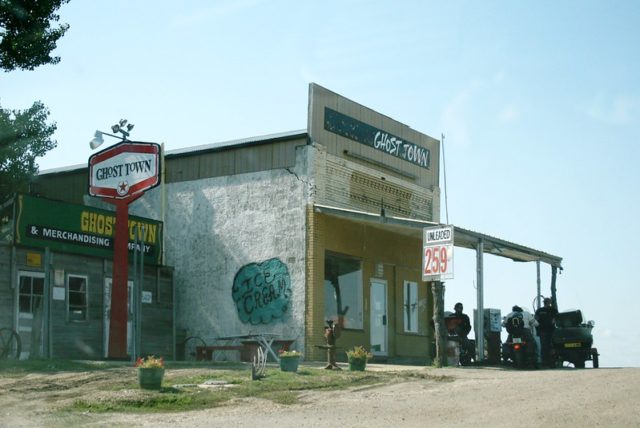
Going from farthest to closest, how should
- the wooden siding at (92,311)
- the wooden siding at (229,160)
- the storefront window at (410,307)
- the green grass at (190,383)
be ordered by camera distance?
the storefront window at (410,307) < the wooden siding at (229,160) < the wooden siding at (92,311) < the green grass at (190,383)

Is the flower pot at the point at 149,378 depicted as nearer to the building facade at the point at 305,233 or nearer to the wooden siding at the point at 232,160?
the building facade at the point at 305,233

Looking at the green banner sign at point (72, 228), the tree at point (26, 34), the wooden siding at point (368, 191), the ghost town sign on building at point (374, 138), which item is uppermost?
the tree at point (26, 34)

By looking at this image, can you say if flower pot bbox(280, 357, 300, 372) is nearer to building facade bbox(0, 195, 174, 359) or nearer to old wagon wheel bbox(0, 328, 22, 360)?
building facade bbox(0, 195, 174, 359)

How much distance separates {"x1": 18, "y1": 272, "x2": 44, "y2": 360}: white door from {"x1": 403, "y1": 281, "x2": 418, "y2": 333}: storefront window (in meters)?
11.1

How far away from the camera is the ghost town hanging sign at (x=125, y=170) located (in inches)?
964

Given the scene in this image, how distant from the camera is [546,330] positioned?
75.2ft

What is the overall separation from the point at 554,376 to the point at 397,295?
10800 mm

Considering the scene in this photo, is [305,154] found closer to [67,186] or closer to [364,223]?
[364,223]

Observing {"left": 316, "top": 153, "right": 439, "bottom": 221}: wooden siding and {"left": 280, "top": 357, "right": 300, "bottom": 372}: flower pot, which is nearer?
{"left": 280, "top": 357, "right": 300, "bottom": 372}: flower pot

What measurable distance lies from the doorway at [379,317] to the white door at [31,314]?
9.28 meters

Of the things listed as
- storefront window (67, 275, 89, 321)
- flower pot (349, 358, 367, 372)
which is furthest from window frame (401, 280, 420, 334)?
storefront window (67, 275, 89, 321)

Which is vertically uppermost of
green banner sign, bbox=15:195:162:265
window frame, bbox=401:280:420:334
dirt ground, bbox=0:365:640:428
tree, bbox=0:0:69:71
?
tree, bbox=0:0:69:71

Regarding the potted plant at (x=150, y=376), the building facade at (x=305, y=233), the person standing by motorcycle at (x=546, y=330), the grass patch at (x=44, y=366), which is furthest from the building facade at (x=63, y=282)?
the person standing by motorcycle at (x=546, y=330)

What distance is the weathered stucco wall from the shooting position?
977 inches
